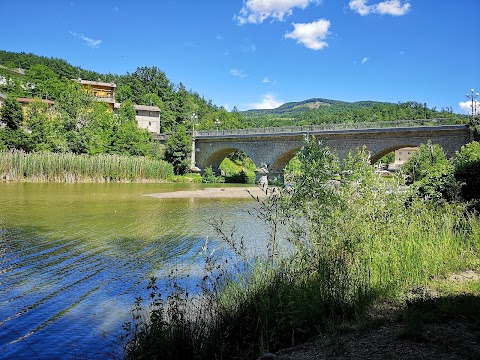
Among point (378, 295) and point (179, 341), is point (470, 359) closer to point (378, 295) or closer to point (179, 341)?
point (378, 295)

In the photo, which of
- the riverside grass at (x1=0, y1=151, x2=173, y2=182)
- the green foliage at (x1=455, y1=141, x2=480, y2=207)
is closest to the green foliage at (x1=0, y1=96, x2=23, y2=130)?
the riverside grass at (x1=0, y1=151, x2=173, y2=182)

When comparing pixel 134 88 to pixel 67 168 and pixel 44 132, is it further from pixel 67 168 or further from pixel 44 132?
pixel 67 168

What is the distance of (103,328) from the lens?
536 centimetres

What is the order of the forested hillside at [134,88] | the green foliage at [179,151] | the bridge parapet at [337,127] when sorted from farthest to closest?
the forested hillside at [134,88]
the green foliage at [179,151]
the bridge parapet at [337,127]

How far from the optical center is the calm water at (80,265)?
507 centimetres

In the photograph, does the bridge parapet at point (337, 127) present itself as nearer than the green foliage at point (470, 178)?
No

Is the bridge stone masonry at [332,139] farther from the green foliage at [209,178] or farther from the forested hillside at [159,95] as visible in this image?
the forested hillside at [159,95]

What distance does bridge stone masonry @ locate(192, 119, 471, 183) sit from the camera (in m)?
29.6

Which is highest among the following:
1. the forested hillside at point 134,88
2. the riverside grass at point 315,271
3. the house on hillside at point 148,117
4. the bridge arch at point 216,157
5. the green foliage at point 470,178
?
the forested hillside at point 134,88

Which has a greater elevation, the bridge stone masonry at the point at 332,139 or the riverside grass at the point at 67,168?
the bridge stone masonry at the point at 332,139

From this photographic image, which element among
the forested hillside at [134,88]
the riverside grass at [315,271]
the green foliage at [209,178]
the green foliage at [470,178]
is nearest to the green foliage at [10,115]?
the green foliage at [209,178]

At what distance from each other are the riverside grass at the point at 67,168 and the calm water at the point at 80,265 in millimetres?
14606

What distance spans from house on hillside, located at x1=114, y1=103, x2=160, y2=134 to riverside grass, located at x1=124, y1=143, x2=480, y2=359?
6544cm

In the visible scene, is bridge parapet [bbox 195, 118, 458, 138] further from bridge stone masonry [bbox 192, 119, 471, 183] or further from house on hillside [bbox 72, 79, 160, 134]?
house on hillside [bbox 72, 79, 160, 134]
